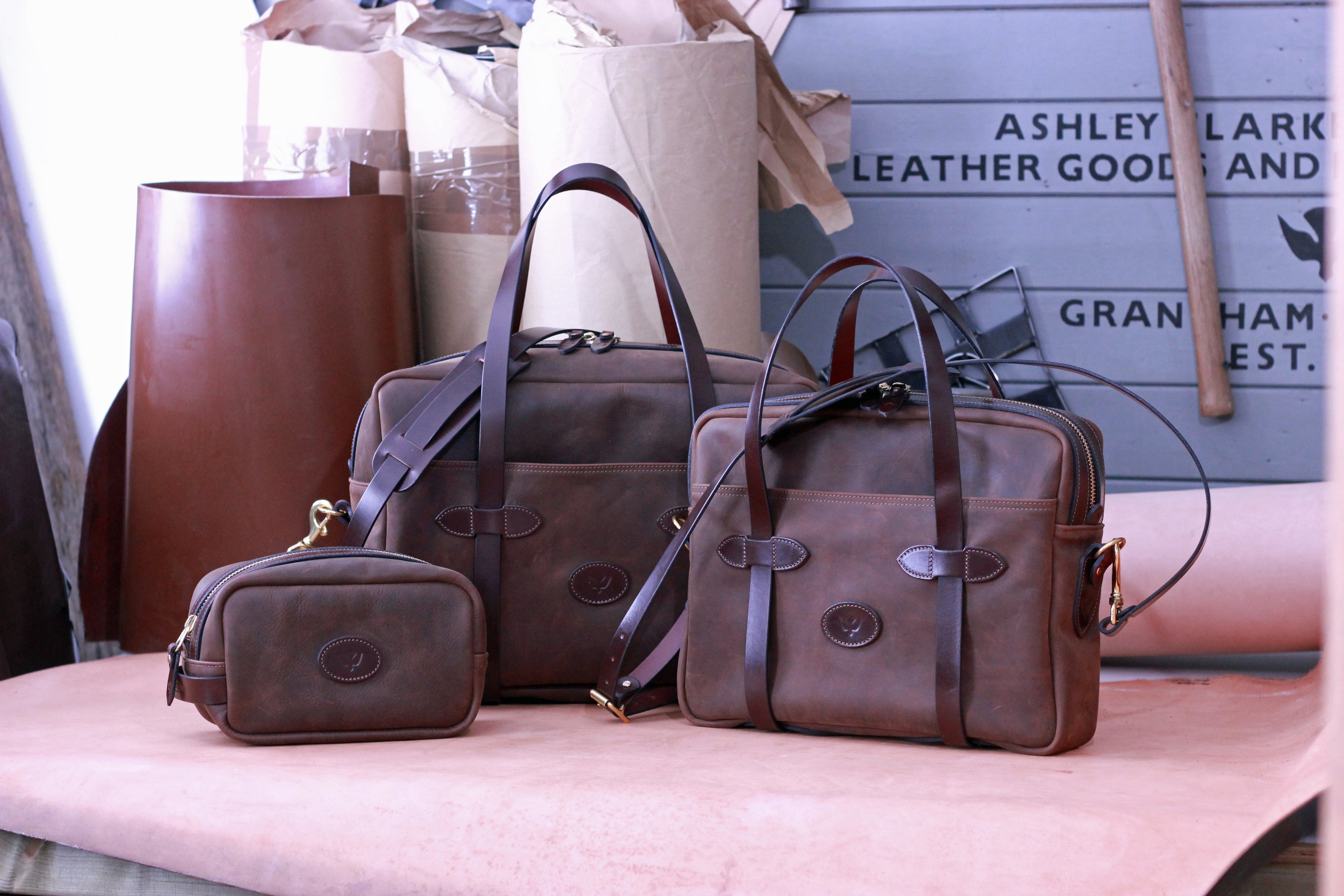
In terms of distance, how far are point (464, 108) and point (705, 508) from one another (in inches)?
32.5

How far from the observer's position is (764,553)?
1.07m

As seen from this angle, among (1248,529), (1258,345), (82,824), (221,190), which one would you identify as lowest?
(82,824)

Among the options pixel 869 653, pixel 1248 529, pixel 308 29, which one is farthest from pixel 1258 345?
pixel 308 29

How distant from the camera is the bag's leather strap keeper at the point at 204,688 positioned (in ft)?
3.24

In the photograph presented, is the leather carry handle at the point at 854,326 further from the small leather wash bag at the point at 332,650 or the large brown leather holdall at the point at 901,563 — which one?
the small leather wash bag at the point at 332,650

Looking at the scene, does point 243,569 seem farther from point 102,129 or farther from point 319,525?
point 102,129

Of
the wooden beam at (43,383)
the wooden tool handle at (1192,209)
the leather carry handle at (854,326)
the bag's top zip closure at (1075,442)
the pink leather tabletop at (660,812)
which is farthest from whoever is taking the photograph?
the wooden beam at (43,383)

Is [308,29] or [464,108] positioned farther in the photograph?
[308,29]

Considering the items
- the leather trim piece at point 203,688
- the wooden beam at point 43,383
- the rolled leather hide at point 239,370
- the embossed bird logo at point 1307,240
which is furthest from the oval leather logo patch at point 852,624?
the wooden beam at point 43,383

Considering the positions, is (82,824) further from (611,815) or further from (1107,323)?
(1107,323)

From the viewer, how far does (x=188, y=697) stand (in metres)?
1.00

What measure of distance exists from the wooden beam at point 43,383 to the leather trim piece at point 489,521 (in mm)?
1016

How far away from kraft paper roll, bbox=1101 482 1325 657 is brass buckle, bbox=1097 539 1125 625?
0.45 m

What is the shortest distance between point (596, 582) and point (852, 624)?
12.9 inches
